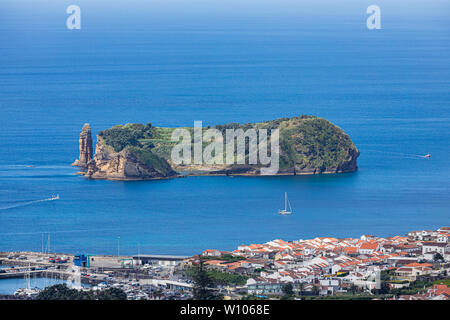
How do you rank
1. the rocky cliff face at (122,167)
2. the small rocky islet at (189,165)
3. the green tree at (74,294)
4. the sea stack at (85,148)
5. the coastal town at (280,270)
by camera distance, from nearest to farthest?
the green tree at (74,294) → the coastal town at (280,270) → the rocky cliff face at (122,167) → the small rocky islet at (189,165) → the sea stack at (85,148)

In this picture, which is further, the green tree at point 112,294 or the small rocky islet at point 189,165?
the small rocky islet at point 189,165

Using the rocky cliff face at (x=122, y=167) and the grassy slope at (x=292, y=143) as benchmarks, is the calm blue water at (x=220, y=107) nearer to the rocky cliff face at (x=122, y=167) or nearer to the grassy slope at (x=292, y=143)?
the rocky cliff face at (x=122, y=167)

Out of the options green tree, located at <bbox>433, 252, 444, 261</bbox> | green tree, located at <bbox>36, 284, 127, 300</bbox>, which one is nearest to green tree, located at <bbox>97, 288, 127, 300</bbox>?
Answer: green tree, located at <bbox>36, 284, 127, 300</bbox>

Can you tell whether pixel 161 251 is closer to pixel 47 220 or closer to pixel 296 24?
pixel 47 220

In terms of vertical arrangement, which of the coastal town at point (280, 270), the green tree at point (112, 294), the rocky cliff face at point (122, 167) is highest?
the rocky cliff face at point (122, 167)

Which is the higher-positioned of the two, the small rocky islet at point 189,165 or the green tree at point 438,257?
the small rocky islet at point 189,165

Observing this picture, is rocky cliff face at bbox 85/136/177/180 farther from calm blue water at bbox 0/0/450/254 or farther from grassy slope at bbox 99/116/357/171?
calm blue water at bbox 0/0/450/254

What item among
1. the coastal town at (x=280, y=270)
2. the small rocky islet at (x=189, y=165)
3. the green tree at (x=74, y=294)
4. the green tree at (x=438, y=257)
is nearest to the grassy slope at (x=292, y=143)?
the small rocky islet at (x=189, y=165)

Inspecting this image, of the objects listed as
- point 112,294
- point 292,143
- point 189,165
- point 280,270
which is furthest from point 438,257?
point 292,143
